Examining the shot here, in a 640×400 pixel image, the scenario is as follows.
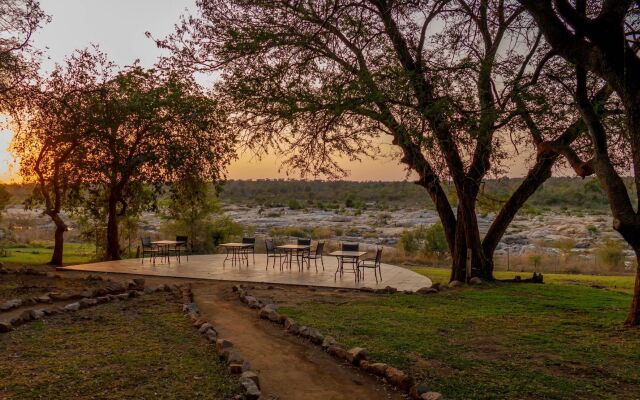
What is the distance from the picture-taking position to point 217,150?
14859 millimetres

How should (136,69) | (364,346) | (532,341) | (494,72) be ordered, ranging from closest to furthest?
(364,346) < (532,341) < (494,72) < (136,69)

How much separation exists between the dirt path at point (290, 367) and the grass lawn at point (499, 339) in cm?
42

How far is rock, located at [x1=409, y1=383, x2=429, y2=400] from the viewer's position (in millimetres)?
3984

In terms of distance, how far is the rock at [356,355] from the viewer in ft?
16.0

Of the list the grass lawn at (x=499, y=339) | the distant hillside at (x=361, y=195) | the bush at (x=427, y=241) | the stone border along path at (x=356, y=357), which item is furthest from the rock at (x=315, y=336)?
the distant hillside at (x=361, y=195)

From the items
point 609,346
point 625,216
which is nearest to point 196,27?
point 625,216

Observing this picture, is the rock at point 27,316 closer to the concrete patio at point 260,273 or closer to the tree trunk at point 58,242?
the concrete patio at point 260,273

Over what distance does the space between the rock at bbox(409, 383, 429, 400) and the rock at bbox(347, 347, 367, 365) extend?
861mm

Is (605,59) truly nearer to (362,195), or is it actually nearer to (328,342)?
(328,342)

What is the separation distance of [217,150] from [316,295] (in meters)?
6.95

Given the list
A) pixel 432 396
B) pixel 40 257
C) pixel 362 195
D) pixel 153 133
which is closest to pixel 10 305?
pixel 432 396

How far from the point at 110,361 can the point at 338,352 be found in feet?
6.93

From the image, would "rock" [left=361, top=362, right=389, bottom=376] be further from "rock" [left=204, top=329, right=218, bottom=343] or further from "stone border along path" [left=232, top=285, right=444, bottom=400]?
"rock" [left=204, top=329, right=218, bottom=343]

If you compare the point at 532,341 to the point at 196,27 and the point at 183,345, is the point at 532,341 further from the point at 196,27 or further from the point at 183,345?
the point at 196,27
